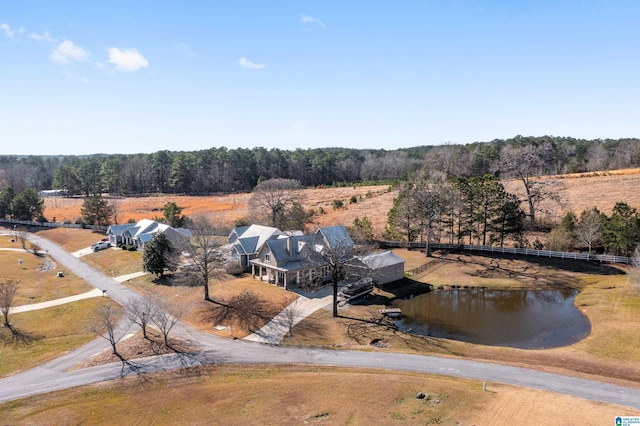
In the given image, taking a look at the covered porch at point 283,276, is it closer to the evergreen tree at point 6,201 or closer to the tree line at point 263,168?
the tree line at point 263,168

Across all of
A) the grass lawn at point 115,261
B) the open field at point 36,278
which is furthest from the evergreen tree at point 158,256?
the open field at point 36,278

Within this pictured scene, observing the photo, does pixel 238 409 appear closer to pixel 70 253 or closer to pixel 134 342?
pixel 134 342

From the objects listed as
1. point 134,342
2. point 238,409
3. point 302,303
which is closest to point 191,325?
point 134,342

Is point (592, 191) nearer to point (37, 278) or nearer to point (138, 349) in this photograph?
point (138, 349)

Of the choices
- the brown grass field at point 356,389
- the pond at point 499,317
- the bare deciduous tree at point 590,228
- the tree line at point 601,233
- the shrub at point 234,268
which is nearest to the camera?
the brown grass field at point 356,389

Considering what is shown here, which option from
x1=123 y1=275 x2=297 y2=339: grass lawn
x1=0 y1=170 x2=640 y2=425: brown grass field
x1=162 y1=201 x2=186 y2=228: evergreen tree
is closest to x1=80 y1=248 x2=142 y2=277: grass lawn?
x1=123 y1=275 x2=297 y2=339: grass lawn

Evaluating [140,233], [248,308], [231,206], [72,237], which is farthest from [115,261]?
[231,206]
